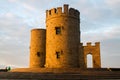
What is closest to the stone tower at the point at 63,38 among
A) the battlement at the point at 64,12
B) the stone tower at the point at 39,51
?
the battlement at the point at 64,12

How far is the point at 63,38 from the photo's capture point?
3434 cm

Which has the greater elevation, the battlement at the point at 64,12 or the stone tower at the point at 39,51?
the battlement at the point at 64,12

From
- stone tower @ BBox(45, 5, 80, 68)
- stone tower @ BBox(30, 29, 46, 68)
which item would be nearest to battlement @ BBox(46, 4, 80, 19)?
stone tower @ BBox(45, 5, 80, 68)

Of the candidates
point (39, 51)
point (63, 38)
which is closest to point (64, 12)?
point (63, 38)

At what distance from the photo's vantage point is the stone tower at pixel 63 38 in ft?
112

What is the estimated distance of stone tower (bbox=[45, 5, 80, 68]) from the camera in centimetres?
3406

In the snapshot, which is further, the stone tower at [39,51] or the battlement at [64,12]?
the stone tower at [39,51]

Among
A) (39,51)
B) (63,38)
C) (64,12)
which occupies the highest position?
(64,12)

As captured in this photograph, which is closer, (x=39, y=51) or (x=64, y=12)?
(x=64, y=12)

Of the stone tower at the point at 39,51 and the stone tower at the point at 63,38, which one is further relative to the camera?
the stone tower at the point at 39,51

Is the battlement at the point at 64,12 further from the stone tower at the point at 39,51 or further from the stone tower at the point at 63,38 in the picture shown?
the stone tower at the point at 39,51

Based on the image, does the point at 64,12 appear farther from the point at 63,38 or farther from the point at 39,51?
the point at 39,51

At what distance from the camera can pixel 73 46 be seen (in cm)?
3469

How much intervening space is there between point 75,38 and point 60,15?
392cm
